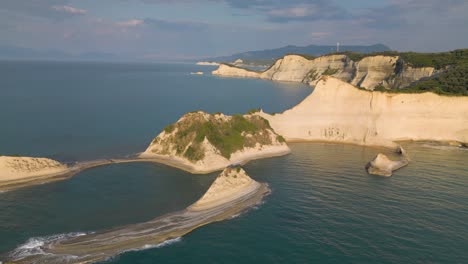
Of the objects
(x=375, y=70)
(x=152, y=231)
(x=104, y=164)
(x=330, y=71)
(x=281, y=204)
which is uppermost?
(x=330, y=71)

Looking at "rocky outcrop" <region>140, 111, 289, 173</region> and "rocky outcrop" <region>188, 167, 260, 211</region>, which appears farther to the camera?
"rocky outcrop" <region>140, 111, 289, 173</region>

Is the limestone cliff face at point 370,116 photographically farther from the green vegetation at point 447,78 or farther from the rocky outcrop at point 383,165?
the rocky outcrop at point 383,165

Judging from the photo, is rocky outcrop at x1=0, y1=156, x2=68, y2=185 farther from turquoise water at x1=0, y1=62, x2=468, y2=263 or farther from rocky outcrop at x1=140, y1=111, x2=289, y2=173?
rocky outcrop at x1=140, y1=111, x2=289, y2=173

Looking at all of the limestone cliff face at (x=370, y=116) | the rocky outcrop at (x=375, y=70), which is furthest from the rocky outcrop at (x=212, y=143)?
the rocky outcrop at (x=375, y=70)

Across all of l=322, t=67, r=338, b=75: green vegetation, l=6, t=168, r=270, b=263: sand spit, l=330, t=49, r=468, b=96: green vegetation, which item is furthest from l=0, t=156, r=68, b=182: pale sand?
l=322, t=67, r=338, b=75: green vegetation

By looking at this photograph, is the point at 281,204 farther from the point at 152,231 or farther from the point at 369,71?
the point at 369,71

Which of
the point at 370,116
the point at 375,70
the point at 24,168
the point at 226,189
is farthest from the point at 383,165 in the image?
the point at 375,70

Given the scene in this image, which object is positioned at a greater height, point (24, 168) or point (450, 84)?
point (450, 84)
